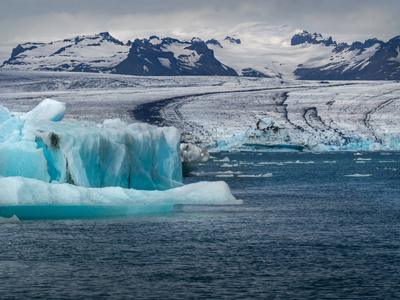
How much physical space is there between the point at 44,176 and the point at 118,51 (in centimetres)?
16992

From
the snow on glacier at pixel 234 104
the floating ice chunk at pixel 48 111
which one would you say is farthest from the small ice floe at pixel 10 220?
the snow on glacier at pixel 234 104

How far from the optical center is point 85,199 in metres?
10.1

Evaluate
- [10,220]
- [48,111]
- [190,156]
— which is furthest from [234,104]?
[10,220]

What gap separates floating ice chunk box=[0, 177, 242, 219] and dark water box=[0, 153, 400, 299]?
249 millimetres

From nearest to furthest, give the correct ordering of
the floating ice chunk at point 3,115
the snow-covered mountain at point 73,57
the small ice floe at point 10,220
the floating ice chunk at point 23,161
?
the small ice floe at point 10,220, the floating ice chunk at point 23,161, the floating ice chunk at point 3,115, the snow-covered mountain at point 73,57

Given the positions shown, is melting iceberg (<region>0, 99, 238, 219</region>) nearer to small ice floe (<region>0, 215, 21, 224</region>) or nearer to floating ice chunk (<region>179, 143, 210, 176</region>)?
small ice floe (<region>0, 215, 21, 224</region>)

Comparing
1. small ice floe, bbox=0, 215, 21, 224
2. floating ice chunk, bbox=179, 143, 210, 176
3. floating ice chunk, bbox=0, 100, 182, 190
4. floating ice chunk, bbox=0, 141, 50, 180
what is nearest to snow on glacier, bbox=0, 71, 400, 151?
floating ice chunk, bbox=179, 143, 210, 176

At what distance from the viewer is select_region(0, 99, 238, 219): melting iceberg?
9984mm

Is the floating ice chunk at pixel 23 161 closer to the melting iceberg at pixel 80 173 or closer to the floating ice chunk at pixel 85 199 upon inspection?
the melting iceberg at pixel 80 173

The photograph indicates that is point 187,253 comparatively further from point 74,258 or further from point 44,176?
point 44,176

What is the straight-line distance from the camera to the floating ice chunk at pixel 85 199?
384 inches

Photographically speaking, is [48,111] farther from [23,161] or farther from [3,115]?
[23,161]

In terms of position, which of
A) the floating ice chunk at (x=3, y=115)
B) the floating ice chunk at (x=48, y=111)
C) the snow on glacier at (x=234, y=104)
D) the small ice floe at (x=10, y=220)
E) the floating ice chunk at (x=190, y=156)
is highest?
the snow on glacier at (x=234, y=104)

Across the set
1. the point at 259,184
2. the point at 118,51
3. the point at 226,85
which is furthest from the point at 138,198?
the point at 118,51
